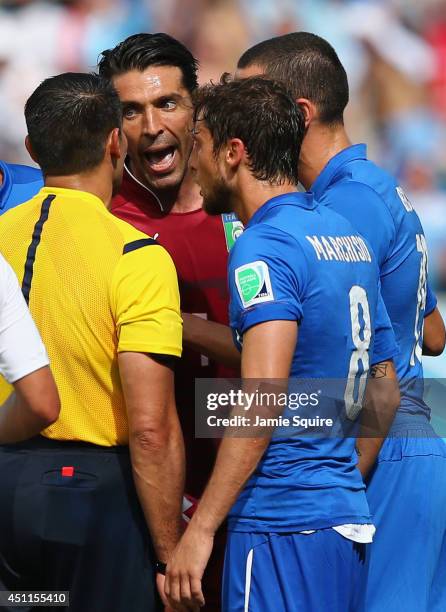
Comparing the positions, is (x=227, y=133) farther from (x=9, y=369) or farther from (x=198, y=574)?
(x=198, y=574)

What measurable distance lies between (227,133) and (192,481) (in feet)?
4.59

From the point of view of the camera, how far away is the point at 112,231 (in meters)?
2.72

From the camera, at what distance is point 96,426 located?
8.86 feet

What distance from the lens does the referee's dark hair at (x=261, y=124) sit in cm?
270

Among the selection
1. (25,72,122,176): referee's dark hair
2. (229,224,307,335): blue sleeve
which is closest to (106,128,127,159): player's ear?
(25,72,122,176): referee's dark hair

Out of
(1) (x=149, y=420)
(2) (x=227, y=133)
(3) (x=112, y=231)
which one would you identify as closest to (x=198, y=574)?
(1) (x=149, y=420)

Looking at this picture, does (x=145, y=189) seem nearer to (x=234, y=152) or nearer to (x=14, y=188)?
(x=14, y=188)


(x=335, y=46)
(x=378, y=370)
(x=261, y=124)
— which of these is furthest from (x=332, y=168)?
(x=335, y=46)

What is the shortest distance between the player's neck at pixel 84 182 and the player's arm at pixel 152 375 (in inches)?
9.6

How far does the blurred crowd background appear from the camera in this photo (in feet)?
24.5

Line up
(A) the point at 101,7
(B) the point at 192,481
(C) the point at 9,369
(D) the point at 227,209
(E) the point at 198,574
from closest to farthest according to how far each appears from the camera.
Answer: (C) the point at 9,369
(E) the point at 198,574
(D) the point at 227,209
(B) the point at 192,481
(A) the point at 101,7

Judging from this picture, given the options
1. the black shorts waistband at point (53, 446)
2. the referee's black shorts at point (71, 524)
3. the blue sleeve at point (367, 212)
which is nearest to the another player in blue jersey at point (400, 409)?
the blue sleeve at point (367, 212)

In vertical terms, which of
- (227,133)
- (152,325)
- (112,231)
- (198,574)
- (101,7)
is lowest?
(198,574)

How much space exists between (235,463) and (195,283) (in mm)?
1192
